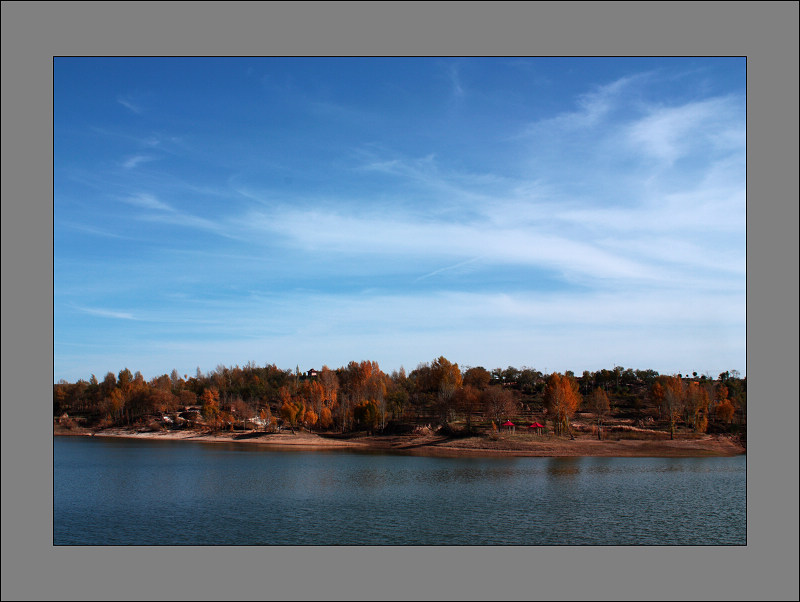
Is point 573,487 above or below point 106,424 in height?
above

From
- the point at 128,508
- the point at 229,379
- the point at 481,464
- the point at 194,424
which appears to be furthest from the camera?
the point at 229,379

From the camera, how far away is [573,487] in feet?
163

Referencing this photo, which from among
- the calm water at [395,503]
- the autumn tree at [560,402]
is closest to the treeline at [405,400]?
the autumn tree at [560,402]

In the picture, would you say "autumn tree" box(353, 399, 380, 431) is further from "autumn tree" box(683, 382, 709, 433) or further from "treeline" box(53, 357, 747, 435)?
"autumn tree" box(683, 382, 709, 433)

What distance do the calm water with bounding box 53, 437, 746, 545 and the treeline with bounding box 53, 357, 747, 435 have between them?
31.8 meters

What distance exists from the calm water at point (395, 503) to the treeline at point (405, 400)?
31.8 m

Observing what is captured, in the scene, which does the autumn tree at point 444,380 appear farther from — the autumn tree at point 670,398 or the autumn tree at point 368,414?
the autumn tree at point 670,398

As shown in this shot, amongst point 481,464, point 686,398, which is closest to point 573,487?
point 481,464

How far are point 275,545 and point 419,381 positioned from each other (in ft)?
369

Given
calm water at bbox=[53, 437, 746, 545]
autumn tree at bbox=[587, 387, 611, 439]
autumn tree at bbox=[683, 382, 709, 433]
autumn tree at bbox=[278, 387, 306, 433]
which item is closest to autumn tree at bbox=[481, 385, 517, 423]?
autumn tree at bbox=[587, 387, 611, 439]

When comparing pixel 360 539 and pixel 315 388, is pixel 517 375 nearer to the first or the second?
pixel 315 388

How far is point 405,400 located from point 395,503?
78.1 m

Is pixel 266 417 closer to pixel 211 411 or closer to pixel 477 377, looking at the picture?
pixel 211 411

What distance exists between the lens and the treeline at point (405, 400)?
321 feet
